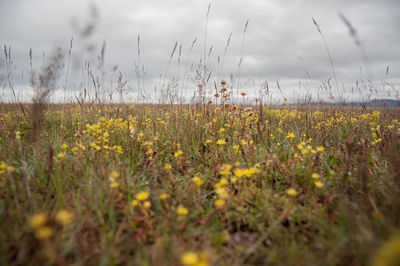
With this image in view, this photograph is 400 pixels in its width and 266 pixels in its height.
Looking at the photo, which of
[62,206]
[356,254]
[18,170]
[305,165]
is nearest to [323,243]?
[356,254]

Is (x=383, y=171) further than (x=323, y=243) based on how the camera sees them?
Yes

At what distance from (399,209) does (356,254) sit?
0.58 meters

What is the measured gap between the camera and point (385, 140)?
269 centimetres

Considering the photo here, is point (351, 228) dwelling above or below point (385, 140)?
below

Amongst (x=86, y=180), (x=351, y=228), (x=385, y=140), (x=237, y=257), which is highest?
(x=385, y=140)

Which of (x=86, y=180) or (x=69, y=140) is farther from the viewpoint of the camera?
(x=69, y=140)

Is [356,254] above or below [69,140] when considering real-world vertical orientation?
below

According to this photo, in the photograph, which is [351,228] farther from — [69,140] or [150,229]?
[69,140]

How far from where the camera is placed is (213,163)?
7.84ft

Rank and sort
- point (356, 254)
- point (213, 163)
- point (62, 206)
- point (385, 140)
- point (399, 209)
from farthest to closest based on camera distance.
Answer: point (385, 140)
point (213, 163)
point (62, 206)
point (399, 209)
point (356, 254)

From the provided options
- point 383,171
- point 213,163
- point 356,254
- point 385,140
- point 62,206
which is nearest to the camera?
point 356,254

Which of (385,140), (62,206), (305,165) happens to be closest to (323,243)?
(305,165)

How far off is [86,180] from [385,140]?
12.0ft

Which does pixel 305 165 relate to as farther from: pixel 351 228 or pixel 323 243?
pixel 323 243
